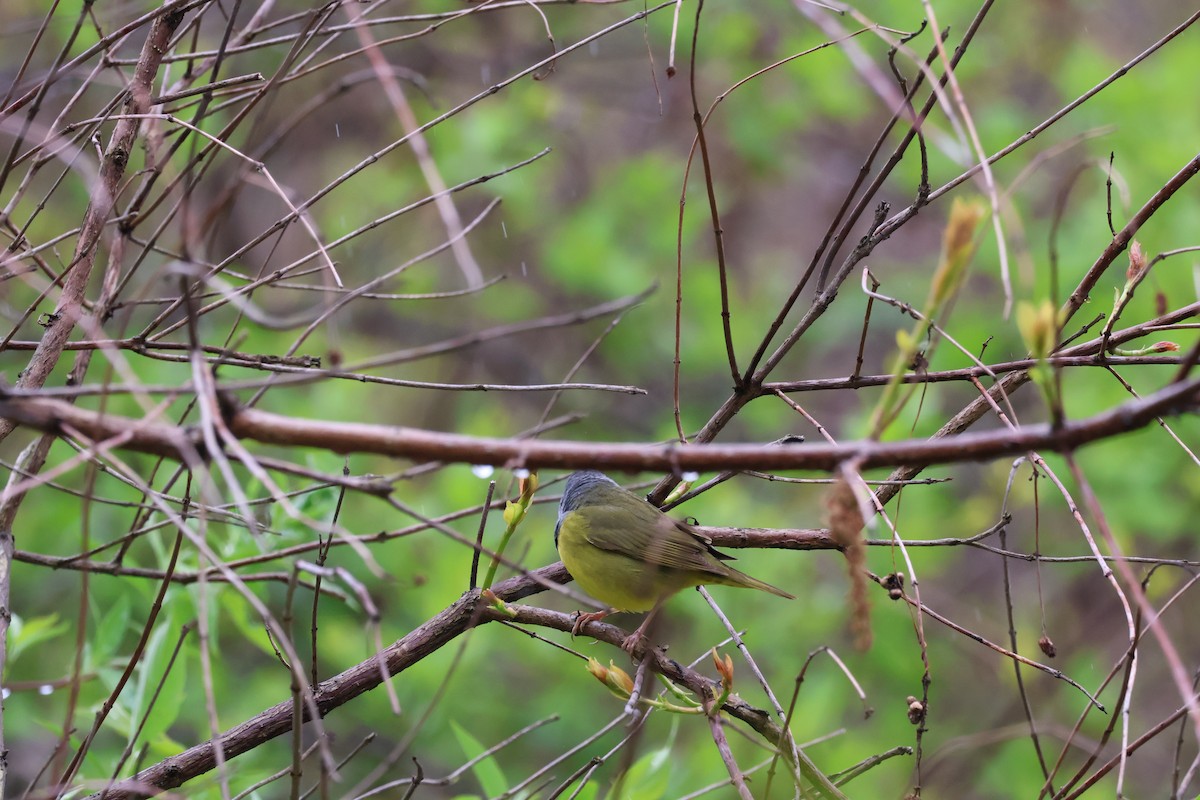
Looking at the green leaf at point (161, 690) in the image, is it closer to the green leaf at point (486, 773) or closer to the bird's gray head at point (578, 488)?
the green leaf at point (486, 773)

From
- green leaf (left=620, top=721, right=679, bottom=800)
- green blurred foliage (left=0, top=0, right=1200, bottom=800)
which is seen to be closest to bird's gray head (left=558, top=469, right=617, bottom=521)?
green blurred foliage (left=0, top=0, right=1200, bottom=800)

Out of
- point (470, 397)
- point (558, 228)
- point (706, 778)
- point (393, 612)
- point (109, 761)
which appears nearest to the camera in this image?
point (109, 761)

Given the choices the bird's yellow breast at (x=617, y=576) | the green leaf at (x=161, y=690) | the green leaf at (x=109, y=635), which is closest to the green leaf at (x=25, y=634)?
the green leaf at (x=109, y=635)

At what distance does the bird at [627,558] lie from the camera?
3.29 metres

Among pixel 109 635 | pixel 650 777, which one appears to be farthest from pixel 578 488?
pixel 109 635

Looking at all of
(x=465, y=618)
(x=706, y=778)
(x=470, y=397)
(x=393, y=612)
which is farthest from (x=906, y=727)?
(x=465, y=618)

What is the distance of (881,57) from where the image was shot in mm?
8023

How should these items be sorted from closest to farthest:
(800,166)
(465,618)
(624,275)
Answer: (465,618)
(624,275)
(800,166)

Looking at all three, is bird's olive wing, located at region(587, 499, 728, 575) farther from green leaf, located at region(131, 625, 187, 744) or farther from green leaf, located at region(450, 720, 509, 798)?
green leaf, located at region(131, 625, 187, 744)

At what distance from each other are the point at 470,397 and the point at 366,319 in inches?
41.5

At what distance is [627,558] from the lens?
350 cm

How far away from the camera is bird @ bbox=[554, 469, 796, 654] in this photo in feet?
10.8

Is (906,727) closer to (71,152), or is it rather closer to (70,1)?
(71,152)

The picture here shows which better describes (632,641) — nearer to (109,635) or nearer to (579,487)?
(579,487)
